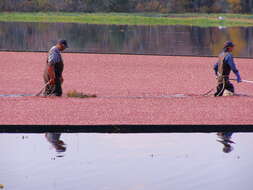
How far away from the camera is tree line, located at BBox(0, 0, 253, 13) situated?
76.0m

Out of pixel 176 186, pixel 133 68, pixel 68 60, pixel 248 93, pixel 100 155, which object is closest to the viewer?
pixel 176 186

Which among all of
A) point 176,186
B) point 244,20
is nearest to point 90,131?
point 176,186

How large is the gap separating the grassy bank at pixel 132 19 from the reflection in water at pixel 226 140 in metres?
53.7

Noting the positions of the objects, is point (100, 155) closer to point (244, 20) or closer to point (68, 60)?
point (68, 60)

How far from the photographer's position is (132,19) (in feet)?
231

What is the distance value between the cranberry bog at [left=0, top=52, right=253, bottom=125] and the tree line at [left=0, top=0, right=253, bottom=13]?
46357 millimetres

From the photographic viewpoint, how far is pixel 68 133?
12.4 m

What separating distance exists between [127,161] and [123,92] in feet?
27.9

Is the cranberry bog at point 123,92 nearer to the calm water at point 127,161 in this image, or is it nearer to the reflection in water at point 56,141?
the reflection in water at point 56,141

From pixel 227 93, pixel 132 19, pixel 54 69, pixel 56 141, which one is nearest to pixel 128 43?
pixel 227 93

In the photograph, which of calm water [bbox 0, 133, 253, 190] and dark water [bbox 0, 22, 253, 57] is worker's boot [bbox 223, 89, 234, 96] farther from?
dark water [bbox 0, 22, 253, 57]

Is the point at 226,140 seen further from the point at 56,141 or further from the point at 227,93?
the point at 227,93

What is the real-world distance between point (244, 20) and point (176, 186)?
66.6m

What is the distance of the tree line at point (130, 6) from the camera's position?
7600 cm
